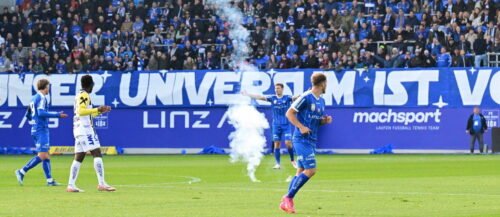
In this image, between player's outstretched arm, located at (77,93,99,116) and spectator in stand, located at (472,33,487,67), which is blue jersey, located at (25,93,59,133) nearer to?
player's outstretched arm, located at (77,93,99,116)

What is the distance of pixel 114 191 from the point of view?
2197 cm

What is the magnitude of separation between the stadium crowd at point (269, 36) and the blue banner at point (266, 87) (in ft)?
1.53

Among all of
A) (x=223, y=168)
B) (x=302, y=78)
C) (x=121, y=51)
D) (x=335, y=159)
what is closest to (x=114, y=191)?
(x=223, y=168)


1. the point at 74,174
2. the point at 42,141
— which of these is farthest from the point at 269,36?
the point at 74,174

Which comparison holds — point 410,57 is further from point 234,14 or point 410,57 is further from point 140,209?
point 140,209

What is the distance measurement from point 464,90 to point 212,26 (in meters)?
11.3

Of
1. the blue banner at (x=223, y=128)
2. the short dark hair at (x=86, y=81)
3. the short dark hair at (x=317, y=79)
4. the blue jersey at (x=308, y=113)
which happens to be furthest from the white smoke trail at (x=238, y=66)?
the short dark hair at (x=317, y=79)

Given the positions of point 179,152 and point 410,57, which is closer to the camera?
point 410,57

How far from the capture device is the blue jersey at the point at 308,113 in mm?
17047

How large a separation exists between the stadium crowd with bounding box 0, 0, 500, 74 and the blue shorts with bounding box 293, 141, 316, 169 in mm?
28058

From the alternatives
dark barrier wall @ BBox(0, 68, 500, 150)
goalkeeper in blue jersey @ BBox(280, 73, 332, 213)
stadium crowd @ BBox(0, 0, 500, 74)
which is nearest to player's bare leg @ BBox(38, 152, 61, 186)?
goalkeeper in blue jersey @ BBox(280, 73, 332, 213)

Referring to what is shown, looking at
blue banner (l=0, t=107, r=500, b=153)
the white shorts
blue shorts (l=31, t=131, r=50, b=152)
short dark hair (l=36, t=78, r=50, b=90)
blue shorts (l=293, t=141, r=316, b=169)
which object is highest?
short dark hair (l=36, t=78, r=50, b=90)

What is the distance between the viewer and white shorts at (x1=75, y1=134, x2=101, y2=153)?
71.3ft

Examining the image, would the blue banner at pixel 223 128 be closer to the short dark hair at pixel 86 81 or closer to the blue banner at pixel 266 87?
the blue banner at pixel 266 87
